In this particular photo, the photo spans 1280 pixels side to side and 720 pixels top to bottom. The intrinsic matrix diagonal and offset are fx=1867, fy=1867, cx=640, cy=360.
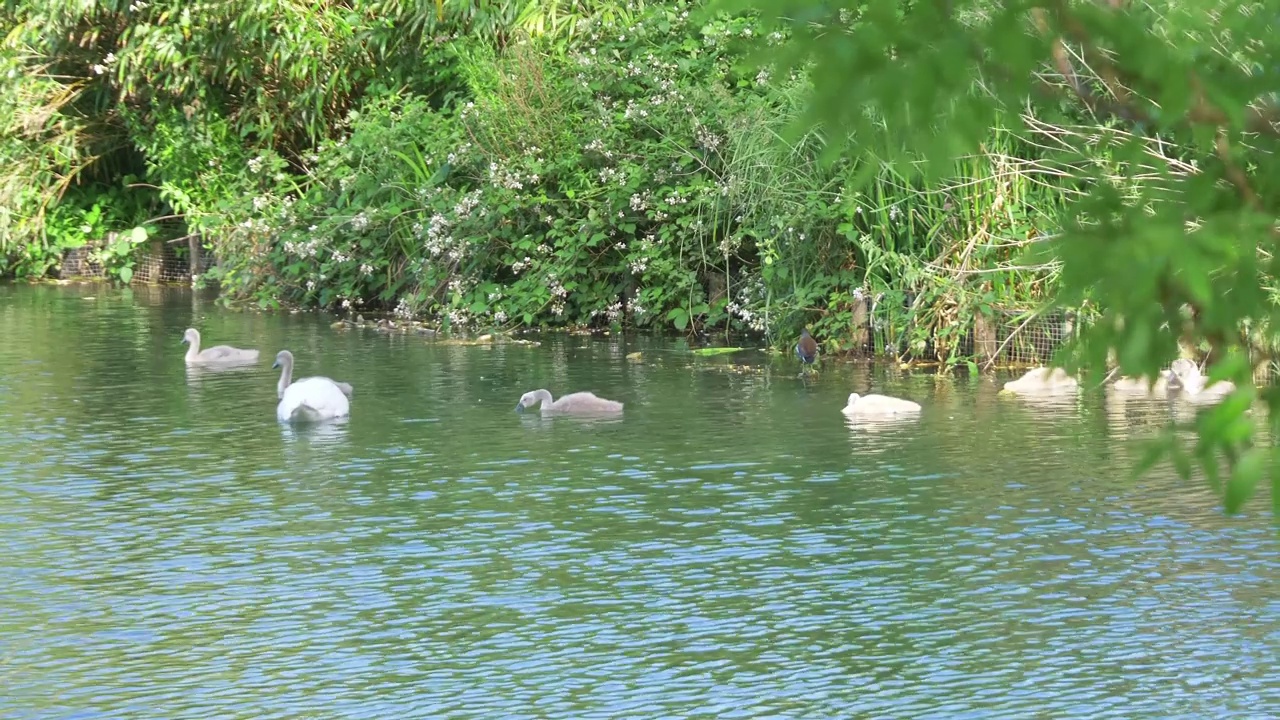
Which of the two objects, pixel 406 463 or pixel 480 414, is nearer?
pixel 406 463

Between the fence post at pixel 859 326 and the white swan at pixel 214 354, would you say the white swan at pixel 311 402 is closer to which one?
the white swan at pixel 214 354

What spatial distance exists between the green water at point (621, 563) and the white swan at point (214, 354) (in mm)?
1568

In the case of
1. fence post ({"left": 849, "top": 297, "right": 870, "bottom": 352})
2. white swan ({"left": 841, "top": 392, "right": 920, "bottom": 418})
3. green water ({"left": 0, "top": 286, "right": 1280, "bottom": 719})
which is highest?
fence post ({"left": 849, "top": 297, "right": 870, "bottom": 352})

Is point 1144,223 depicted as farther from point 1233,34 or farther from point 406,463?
point 406,463

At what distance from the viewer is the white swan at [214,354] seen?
1390cm

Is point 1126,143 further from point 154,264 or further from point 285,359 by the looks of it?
point 154,264

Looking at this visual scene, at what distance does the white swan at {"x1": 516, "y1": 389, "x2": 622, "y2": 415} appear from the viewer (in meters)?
11.3

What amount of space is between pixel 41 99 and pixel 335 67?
13.3ft

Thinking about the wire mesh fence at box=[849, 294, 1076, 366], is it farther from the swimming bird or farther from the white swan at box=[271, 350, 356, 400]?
the white swan at box=[271, 350, 356, 400]

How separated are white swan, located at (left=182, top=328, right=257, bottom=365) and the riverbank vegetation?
8.83 feet

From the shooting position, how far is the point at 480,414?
11.5 metres

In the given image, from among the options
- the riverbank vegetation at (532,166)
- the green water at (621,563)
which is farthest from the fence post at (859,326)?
the green water at (621,563)

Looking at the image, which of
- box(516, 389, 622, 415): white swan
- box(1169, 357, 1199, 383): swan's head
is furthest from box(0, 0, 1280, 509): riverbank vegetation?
box(516, 389, 622, 415): white swan

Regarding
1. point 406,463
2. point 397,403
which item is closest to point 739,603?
point 406,463
